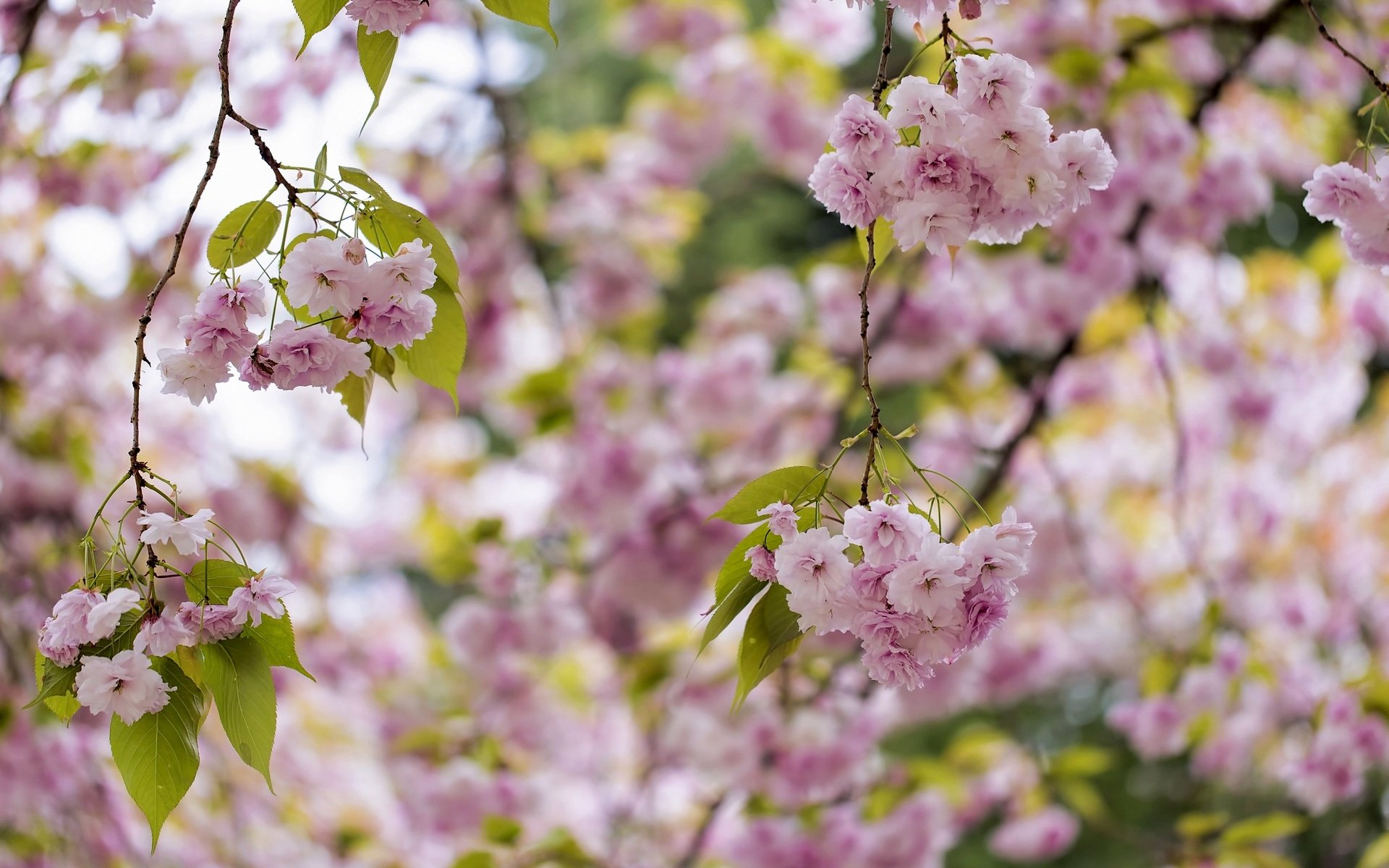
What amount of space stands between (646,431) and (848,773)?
84 centimetres

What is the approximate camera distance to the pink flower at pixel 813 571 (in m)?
0.67

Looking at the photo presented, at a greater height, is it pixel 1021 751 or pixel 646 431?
pixel 646 431

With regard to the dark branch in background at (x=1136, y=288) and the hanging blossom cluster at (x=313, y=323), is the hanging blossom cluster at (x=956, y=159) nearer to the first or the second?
the hanging blossom cluster at (x=313, y=323)

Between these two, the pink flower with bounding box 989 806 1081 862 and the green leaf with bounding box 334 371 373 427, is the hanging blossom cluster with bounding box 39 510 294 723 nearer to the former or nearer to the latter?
the green leaf with bounding box 334 371 373 427

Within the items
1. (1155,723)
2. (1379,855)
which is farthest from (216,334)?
(1155,723)

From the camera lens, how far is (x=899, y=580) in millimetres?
660

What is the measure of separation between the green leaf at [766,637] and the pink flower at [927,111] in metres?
0.30

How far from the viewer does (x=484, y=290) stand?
262 centimetres

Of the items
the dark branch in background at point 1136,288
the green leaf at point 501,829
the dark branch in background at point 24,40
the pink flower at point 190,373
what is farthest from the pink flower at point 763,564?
the green leaf at point 501,829

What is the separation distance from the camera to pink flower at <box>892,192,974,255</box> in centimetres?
71

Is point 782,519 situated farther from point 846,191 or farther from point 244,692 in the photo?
point 244,692

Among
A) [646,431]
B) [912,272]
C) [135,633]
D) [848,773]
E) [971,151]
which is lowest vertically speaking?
[135,633]

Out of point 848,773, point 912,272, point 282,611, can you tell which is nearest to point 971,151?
point 282,611

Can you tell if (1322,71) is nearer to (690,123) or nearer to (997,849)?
(690,123)
